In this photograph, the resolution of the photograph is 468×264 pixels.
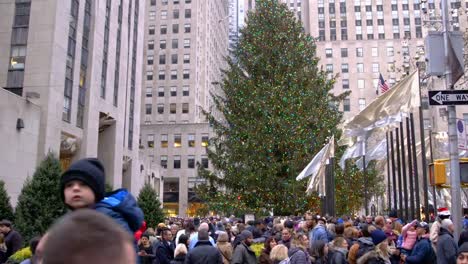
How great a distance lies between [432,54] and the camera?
989 centimetres

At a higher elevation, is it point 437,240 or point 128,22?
point 128,22

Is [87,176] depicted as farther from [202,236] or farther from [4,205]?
[4,205]

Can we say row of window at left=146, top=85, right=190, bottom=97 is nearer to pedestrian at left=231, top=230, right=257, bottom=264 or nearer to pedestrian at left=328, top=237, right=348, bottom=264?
pedestrian at left=231, top=230, right=257, bottom=264

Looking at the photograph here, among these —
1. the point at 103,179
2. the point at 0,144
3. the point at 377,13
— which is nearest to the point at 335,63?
the point at 377,13

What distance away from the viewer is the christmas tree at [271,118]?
29.8 metres

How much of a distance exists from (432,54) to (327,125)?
2222cm

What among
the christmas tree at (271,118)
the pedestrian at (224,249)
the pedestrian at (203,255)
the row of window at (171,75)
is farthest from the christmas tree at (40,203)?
the row of window at (171,75)

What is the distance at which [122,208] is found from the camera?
10.6ft

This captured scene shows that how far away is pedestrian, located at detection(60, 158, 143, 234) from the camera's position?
10.4 ft

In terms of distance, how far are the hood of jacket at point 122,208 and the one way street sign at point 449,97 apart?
775cm

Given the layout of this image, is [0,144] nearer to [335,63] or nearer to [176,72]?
[176,72]

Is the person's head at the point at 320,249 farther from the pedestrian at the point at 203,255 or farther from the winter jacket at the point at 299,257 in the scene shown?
the pedestrian at the point at 203,255

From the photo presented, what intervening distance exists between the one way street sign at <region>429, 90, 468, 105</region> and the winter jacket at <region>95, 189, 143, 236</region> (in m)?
7.75

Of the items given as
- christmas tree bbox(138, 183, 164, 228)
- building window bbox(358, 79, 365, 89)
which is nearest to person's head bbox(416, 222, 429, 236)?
christmas tree bbox(138, 183, 164, 228)
